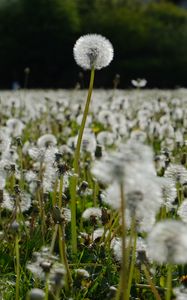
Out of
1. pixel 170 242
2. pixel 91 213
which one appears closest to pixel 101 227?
pixel 91 213

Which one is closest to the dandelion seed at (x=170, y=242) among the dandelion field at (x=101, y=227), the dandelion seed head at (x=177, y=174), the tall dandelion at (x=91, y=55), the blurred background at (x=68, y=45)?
the dandelion field at (x=101, y=227)

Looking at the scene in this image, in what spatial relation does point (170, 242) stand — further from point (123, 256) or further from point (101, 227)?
point (101, 227)

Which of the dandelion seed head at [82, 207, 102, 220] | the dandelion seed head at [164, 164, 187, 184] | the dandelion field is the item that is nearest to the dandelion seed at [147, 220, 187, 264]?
the dandelion field

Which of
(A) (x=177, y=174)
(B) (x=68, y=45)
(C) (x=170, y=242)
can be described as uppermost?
(B) (x=68, y=45)

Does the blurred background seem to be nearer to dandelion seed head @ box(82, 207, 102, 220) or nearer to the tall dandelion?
dandelion seed head @ box(82, 207, 102, 220)

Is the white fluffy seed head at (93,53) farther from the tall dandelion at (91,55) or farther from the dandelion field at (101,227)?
the dandelion field at (101,227)

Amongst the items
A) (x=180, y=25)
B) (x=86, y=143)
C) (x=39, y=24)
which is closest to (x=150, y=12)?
(x=180, y=25)

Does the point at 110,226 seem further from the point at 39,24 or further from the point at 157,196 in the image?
the point at 39,24
